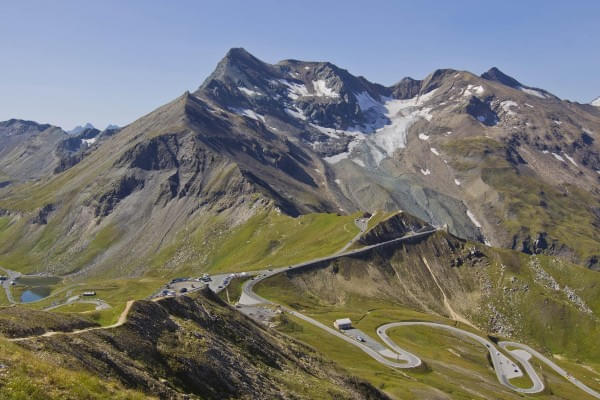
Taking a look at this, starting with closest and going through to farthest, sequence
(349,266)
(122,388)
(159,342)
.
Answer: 1. (122,388)
2. (159,342)
3. (349,266)

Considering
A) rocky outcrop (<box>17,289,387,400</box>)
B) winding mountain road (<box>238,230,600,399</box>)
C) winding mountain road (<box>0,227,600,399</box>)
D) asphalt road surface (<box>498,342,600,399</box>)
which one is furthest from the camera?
asphalt road surface (<box>498,342,600,399</box>)

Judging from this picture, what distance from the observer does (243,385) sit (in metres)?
44.6

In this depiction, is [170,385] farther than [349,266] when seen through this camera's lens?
No

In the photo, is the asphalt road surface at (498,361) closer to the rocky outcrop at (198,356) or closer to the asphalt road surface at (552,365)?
the asphalt road surface at (552,365)

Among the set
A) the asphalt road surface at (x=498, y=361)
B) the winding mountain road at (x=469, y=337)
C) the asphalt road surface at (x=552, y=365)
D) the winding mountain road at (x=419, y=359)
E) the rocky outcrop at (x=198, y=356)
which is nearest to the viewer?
the rocky outcrop at (x=198, y=356)

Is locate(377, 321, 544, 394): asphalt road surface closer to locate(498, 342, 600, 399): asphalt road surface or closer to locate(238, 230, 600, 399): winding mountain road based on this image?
locate(238, 230, 600, 399): winding mountain road

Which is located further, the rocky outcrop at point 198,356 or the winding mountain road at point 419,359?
the winding mountain road at point 419,359

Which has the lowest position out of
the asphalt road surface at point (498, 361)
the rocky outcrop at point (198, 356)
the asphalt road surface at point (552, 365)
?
the asphalt road surface at point (552, 365)

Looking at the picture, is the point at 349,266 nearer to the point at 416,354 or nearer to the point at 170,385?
the point at 416,354

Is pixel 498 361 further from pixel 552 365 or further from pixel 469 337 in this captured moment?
pixel 552 365

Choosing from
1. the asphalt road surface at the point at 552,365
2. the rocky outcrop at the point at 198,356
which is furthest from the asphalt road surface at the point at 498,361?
the rocky outcrop at the point at 198,356

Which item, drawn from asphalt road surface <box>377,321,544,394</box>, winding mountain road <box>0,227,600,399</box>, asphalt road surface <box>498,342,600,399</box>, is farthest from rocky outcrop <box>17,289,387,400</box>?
asphalt road surface <box>498,342,600,399</box>

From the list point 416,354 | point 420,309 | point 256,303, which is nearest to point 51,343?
point 416,354

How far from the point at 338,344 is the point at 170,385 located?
78.2 metres
